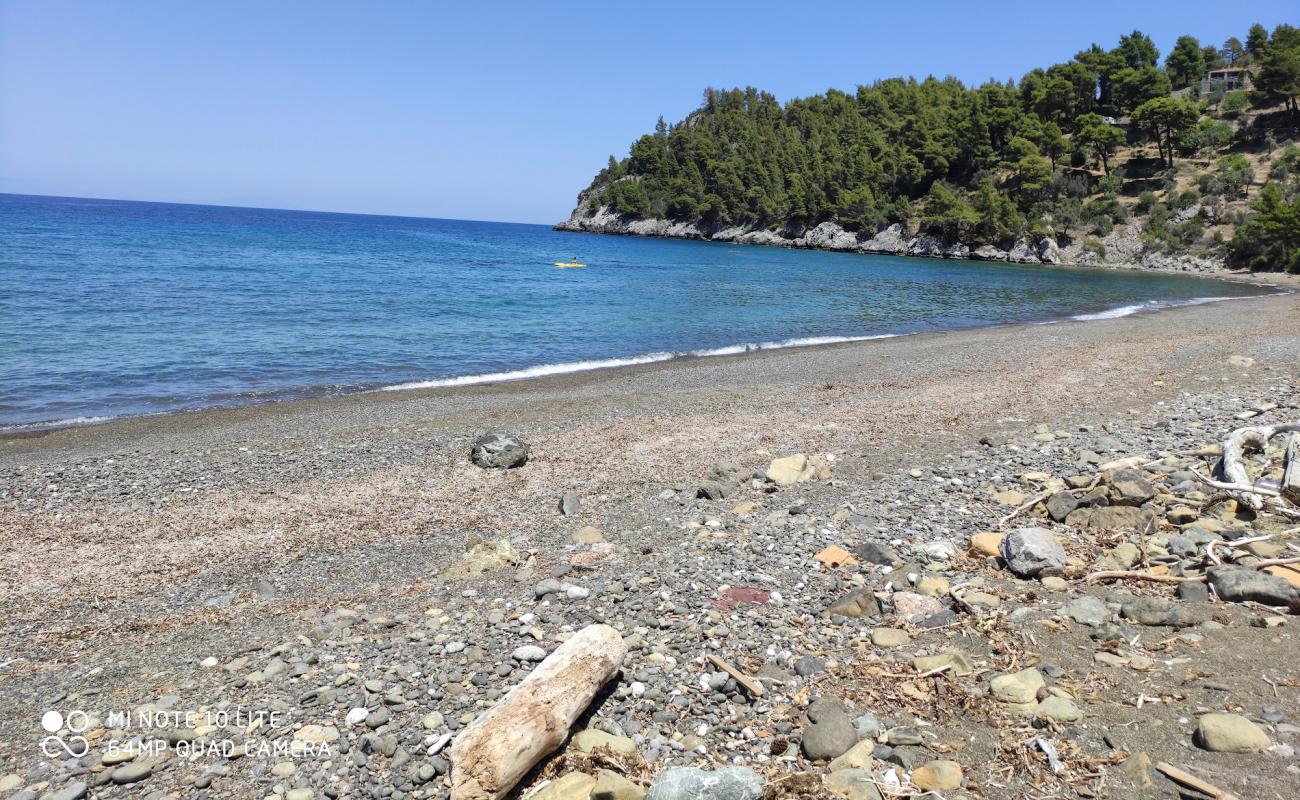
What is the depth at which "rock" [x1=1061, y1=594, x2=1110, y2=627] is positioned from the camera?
5383 mm

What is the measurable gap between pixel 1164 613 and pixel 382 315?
30.0 metres

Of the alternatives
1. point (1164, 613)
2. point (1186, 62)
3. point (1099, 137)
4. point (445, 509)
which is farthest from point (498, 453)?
point (1186, 62)

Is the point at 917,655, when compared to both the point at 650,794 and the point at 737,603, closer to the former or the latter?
the point at 737,603

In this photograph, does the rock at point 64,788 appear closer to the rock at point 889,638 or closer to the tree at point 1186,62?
the rock at point 889,638

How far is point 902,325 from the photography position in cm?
3147

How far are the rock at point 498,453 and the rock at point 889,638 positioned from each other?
22.2 ft

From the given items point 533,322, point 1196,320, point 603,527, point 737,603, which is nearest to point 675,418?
point 603,527

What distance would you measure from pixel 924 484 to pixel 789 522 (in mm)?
2102

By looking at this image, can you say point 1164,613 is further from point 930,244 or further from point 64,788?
point 930,244

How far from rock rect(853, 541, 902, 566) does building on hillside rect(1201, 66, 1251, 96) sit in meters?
133

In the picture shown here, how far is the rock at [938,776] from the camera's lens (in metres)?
3.90

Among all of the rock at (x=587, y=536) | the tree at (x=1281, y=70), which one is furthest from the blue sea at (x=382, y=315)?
the tree at (x=1281, y=70)

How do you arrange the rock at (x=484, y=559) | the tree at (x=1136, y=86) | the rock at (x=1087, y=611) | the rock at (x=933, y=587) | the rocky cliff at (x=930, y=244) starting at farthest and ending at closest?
the tree at (x=1136, y=86) < the rocky cliff at (x=930, y=244) < the rock at (x=484, y=559) < the rock at (x=933, y=587) < the rock at (x=1087, y=611)

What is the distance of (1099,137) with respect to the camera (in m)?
91.1
